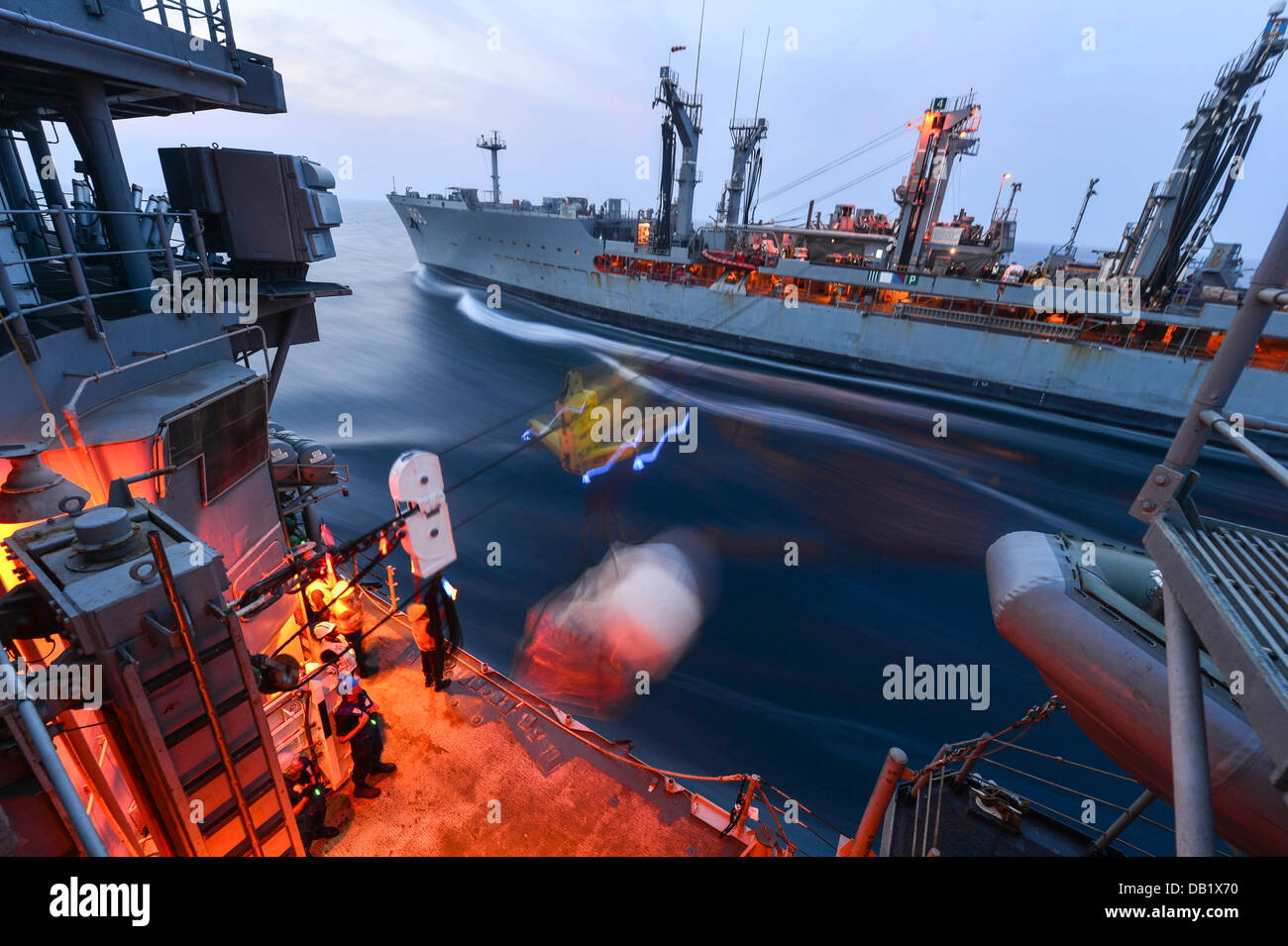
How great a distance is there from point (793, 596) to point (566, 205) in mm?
37084

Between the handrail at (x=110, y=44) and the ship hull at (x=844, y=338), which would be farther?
the ship hull at (x=844, y=338)

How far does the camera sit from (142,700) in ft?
9.59

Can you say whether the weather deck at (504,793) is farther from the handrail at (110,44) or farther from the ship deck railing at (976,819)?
the handrail at (110,44)

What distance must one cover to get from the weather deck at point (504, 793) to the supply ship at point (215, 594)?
0.03 m

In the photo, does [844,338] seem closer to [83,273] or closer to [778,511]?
[778,511]

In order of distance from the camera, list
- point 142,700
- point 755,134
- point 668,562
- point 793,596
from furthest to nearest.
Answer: point 755,134, point 668,562, point 793,596, point 142,700

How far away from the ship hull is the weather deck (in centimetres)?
2897

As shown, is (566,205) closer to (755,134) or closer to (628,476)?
(755,134)

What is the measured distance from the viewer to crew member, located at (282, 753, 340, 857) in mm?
6102

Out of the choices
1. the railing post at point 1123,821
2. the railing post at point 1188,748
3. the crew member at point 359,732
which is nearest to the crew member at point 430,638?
the crew member at point 359,732

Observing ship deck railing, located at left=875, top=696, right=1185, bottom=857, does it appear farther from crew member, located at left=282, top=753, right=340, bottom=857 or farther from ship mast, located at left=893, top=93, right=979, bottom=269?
ship mast, located at left=893, top=93, right=979, bottom=269

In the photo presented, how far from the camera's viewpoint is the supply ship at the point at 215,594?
9.68 ft

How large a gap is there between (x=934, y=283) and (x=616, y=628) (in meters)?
28.2
